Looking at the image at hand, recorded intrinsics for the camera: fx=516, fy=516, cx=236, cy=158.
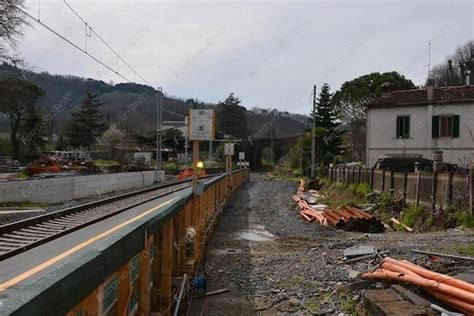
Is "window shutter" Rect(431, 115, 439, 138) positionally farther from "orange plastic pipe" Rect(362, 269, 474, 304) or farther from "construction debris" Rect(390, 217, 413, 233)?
"orange plastic pipe" Rect(362, 269, 474, 304)

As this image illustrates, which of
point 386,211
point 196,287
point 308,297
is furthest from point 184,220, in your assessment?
point 386,211

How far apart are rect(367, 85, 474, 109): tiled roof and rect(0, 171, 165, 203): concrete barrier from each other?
20418mm

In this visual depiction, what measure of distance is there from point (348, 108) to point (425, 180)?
46809 millimetres

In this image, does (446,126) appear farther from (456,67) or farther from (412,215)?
(456,67)

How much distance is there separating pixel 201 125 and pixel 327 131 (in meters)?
54.4

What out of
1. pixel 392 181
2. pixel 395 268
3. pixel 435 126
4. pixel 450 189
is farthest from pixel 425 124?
pixel 395 268

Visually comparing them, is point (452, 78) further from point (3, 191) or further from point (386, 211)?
point (3, 191)

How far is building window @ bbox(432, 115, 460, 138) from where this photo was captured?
35031 mm

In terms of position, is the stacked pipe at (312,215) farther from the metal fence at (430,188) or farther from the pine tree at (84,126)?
the pine tree at (84,126)

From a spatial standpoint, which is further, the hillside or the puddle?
the hillside

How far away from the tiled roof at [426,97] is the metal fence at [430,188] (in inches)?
536

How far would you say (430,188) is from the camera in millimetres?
17625

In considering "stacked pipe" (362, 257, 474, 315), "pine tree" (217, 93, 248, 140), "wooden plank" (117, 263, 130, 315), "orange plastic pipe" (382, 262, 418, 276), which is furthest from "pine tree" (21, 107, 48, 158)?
"wooden plank" (117, 263, 130, 315)

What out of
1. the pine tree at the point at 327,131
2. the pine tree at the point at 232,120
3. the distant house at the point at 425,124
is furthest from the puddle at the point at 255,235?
the pine tree at the point at 232,120
